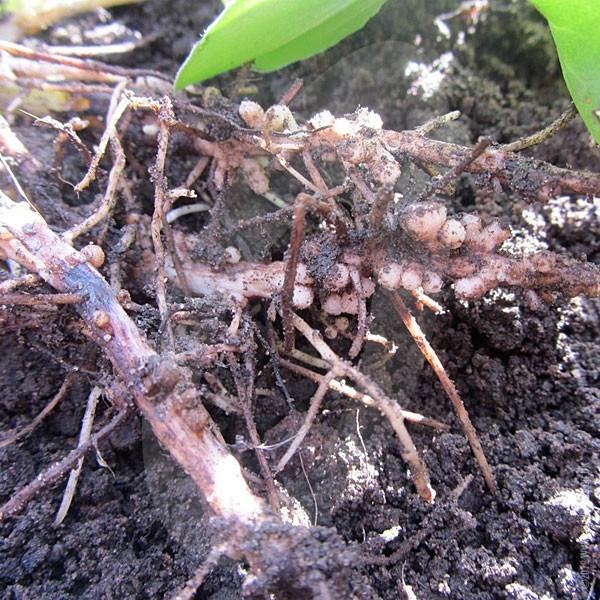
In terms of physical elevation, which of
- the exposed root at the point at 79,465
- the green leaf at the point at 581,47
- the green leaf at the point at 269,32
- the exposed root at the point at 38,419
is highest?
the green leaf at the point at 269,32

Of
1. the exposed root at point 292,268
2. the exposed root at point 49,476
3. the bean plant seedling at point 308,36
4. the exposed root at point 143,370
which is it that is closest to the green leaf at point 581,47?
the bean plant seedling at point 308,36

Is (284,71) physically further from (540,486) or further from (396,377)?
(540,486)

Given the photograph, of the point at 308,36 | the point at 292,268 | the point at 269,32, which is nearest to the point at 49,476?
the point at 292,268

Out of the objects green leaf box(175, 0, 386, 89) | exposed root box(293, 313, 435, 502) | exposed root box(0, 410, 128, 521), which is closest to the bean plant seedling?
green leaf box(175, 0, 386, 89)

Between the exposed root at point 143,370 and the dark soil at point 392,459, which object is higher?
the exposed root at point 143,370

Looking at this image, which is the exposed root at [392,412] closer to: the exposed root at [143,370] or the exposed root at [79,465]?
the exposed root at [143,370]

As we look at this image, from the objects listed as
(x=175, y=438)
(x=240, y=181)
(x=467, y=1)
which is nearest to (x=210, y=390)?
(x=175, y=438)

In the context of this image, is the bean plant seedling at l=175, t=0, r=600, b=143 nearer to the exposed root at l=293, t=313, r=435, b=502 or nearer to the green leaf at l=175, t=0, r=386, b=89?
the green leaf at l=175, t=0, r=386, b=89
